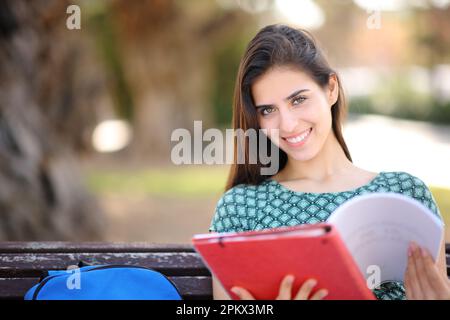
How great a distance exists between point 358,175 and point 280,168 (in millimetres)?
281

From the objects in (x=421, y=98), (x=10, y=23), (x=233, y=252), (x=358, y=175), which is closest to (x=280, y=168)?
(x=358, y=175)

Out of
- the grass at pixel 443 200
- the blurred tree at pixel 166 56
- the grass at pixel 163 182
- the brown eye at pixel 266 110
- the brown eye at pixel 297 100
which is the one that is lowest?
the grass at pixel 163 182

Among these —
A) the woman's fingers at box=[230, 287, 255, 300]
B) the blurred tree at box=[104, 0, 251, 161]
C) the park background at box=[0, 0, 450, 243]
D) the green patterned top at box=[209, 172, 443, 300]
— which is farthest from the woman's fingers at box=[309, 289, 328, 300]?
the blurred tree at box=[104, 0, 251, 161]

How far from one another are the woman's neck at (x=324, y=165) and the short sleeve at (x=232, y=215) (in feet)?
0.72

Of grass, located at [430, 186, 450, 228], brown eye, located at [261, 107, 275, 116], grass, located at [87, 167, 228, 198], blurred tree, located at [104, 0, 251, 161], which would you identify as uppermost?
brown eye, located at [261, 107, 275, 116]

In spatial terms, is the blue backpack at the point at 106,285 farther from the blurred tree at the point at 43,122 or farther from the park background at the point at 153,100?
the blurred tree at the point at 43,122

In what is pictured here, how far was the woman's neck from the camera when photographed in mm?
2170

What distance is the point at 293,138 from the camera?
2041mm

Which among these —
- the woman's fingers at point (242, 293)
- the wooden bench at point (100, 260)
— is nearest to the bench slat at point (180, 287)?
the wooden bench at point (100, 260)

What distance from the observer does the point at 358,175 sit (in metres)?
2.13

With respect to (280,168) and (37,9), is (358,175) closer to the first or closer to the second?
(280,168)

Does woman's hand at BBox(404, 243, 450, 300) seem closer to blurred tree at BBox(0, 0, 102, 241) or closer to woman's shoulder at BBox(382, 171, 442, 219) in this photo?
woman's shoulder at BBox(382, 171, 442, 219)

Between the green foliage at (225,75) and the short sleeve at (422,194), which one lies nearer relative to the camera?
the short sleeve at (422,194)

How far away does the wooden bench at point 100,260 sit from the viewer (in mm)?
2100
